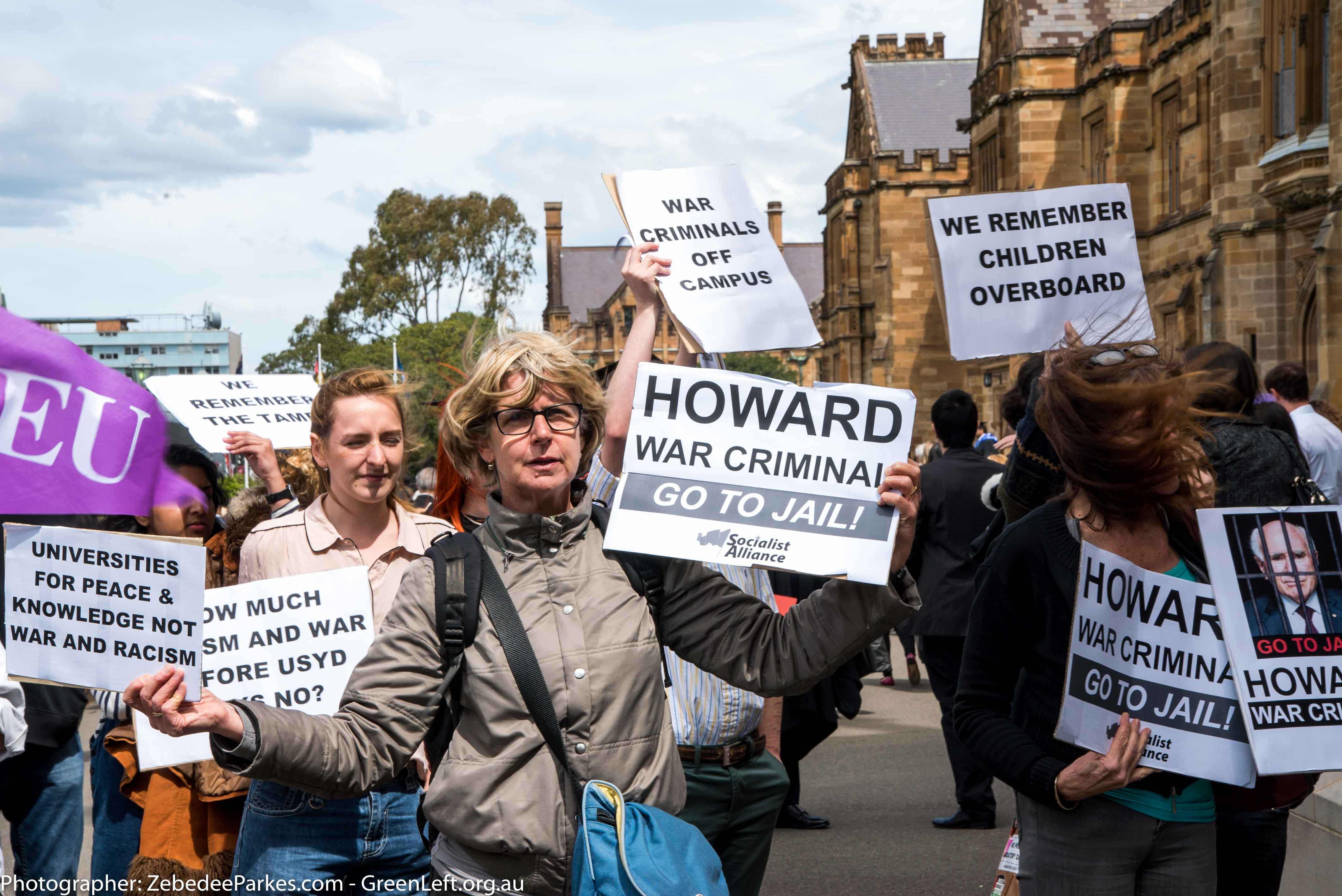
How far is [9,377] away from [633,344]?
4.71 ft

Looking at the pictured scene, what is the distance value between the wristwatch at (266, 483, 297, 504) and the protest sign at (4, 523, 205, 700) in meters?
2.00

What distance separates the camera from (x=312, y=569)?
4004mm

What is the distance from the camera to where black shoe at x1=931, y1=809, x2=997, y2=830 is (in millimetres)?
7000

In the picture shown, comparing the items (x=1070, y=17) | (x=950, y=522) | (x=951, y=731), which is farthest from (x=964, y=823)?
(x=1070, y=17)

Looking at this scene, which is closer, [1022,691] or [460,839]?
[460,839]

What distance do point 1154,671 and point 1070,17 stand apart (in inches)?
1346

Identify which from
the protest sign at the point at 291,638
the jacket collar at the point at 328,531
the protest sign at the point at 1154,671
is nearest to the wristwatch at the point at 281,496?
the jacket collar at the point at 328,531

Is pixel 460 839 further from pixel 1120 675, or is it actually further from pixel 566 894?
pixel 1120 675

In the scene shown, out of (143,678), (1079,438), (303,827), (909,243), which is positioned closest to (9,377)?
(143,678)

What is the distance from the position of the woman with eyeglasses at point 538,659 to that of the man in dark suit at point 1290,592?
729 millimetres

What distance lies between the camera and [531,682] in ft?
8.45

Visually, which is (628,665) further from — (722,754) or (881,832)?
(881,832)

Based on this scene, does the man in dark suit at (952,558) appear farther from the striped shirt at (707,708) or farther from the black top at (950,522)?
the striped shirt at (707,708)

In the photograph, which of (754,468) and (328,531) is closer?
(754,468)
